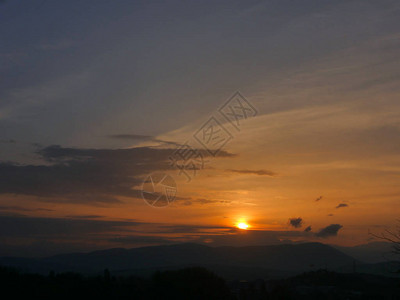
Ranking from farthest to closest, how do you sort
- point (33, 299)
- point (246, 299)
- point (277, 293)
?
point (246, 299) → point (277, 293) → point (33, 299)

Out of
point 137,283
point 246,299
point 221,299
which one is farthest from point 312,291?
point 137,283

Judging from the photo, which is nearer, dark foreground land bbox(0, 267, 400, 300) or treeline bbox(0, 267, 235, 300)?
treeline bbox(0, 267, 235, 300)

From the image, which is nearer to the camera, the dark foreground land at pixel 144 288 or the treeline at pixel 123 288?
the treeline at pixel 123 288

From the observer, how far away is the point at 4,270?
6019 cm

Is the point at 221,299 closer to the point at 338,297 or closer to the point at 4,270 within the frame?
the point at 338,297

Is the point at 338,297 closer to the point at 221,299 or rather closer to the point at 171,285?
the point at 221,299

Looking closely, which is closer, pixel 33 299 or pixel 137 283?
pixel 33 299

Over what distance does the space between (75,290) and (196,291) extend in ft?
40.5

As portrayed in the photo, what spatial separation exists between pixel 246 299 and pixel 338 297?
38.9ft

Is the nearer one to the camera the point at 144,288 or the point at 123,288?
the point at 123,288

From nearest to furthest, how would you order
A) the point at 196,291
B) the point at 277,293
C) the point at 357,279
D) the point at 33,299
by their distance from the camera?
1. the point at 33,299
2. the point at 196,291
3. the point at 277,293
4. the point at 357,279

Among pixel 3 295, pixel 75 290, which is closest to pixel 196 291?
pixel 75 290

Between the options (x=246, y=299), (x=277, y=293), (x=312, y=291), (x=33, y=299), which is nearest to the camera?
(x=33, y=299)

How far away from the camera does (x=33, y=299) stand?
148 feet
